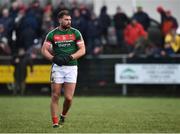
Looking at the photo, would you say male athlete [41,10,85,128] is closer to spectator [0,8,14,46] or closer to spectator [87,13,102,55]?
spectator [87,13,102,55]

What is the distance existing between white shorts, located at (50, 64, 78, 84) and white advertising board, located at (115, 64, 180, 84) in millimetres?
14081

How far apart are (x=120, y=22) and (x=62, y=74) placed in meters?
15.0

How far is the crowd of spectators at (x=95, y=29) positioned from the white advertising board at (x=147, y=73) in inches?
22.4

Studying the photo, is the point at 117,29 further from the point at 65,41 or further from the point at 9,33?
the point at 65,41

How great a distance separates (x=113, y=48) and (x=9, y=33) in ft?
15.3

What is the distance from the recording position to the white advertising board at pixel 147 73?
2748cm

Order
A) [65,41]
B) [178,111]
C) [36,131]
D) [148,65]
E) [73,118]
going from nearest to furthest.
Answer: [36,131], [65,41], [73,118], [178,111], [148,65]

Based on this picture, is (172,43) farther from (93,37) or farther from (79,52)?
(79,52)

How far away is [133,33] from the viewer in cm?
2795

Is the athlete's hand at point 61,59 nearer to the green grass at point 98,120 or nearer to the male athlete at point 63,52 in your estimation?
the male athlete at point 63,52

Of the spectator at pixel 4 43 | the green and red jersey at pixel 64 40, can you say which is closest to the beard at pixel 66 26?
the green and red jersey at pixel 64 40

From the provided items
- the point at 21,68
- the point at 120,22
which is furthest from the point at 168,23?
the point at 21,68

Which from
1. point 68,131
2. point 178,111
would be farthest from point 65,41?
point 178,111

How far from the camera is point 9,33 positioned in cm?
2894
